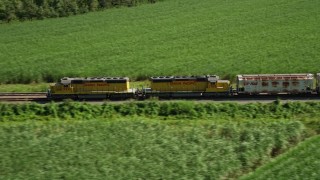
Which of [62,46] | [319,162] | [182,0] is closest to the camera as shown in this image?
[319,162]

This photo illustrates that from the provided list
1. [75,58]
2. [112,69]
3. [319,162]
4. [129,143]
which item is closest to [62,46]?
[75,58]

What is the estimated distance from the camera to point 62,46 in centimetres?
6938

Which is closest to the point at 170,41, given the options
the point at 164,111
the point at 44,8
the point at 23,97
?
the point at 23,97

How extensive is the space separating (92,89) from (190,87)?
10061mm

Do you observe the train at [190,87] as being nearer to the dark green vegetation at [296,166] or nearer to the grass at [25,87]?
the grass at [25,87]

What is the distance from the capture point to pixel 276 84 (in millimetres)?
49094

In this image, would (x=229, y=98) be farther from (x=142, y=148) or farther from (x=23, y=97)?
(x=23, y=97)

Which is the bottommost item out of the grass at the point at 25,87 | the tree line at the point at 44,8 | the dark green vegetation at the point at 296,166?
the dark green vegetation at the point at 296,166

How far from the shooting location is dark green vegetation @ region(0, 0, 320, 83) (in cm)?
5903

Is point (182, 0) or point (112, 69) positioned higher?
point (182, 0)

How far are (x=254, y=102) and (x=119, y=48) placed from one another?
83.7 ft

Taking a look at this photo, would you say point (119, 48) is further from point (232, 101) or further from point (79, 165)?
point (79, 165)

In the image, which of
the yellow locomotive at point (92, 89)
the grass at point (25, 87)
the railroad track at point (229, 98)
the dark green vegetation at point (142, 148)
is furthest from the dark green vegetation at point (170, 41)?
the dark green vegetation at point (142, 148)

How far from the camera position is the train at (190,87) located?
4903 cm
